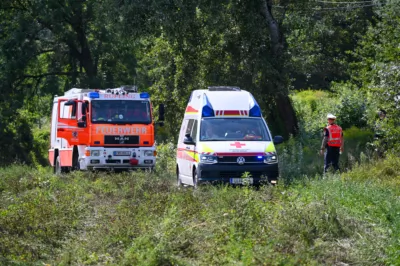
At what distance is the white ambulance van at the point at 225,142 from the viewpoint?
18.1m

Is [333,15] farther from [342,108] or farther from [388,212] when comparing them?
[388,212]

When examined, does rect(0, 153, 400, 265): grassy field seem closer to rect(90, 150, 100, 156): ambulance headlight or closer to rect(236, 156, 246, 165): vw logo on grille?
rect(236, 156, 246, 165): vw logo on grille

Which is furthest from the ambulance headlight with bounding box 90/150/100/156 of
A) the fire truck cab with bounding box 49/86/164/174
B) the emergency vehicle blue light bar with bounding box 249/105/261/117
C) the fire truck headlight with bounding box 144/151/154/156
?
the emergency vehicle blue light bar with bounding box 249/105/261/117

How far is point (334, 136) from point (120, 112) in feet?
22.7

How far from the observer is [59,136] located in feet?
87.0

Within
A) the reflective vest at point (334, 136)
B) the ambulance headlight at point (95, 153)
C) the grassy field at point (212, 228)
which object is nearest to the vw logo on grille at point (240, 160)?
the grassy field at point (212, 228)

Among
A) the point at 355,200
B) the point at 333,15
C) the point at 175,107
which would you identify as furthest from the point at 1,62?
the point at 355,200

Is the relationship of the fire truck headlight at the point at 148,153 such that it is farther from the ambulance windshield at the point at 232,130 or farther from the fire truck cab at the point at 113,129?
the ambulance windshield at the point at 232,130

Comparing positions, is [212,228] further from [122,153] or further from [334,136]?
[122,153]

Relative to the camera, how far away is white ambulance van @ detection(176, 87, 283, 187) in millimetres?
18109

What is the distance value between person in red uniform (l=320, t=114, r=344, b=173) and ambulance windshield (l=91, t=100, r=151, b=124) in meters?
6.02

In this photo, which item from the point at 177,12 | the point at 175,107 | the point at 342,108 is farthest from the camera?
the point at 175,107

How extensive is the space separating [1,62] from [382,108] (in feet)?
71.4

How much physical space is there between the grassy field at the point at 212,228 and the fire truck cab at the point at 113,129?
708 cm
